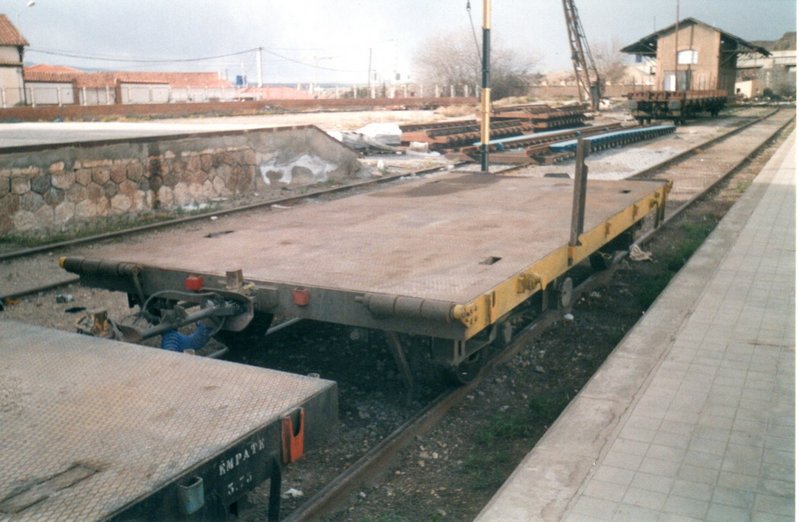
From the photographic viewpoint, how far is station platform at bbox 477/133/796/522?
11.9ft

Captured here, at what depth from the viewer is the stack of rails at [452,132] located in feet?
79.4

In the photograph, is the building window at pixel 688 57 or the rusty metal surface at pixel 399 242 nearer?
the rusty metal surface at pixel 399 242

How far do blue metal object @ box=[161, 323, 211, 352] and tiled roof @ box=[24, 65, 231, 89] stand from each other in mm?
49337

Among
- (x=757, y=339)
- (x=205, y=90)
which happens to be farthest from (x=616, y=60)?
(x=757, y=339)

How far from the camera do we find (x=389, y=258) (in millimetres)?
5055

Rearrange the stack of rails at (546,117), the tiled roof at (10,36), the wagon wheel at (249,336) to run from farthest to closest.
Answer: the tiled roof at (10,36) < the stack of rails at (546,117) < the wagon wheel at (249,336)

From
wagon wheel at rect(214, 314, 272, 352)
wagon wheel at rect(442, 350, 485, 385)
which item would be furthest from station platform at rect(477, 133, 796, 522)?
wagon wheel at rect(214, 314, 272, 352)

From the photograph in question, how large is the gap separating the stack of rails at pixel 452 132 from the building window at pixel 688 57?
88.8 feet

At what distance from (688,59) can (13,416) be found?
55.2 m

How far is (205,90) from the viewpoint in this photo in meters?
61.2

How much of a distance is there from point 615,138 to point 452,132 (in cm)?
531

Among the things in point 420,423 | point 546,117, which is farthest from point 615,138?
point 420,423

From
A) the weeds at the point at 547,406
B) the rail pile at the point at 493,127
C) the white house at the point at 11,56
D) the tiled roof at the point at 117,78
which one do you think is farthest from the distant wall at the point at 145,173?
the tiled roof at the point at 117,78

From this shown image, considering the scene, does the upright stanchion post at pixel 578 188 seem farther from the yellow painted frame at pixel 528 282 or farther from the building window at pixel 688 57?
the building window at pixel 688 57
